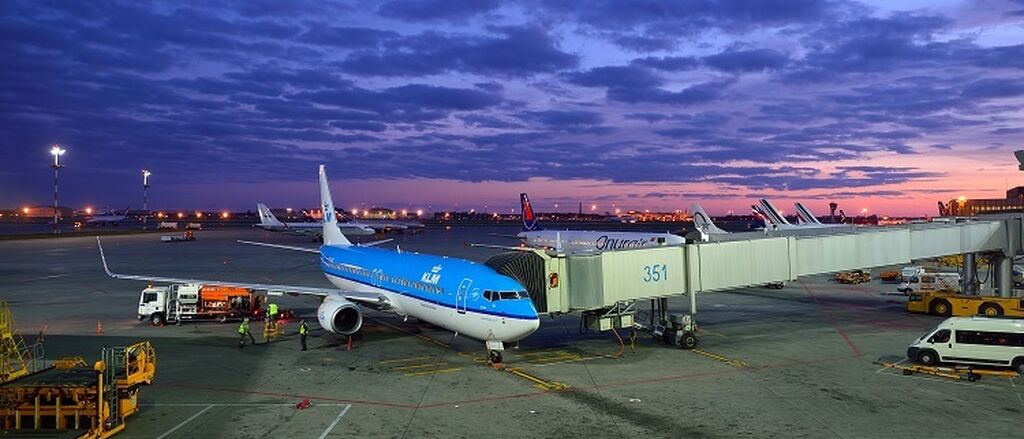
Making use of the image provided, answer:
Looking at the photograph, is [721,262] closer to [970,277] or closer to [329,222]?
[970,277]

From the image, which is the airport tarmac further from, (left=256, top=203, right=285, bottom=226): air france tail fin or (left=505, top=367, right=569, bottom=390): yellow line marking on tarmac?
(left=256, top=203, right=285, bottom=226): air france tail fin

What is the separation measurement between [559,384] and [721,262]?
43.2ft

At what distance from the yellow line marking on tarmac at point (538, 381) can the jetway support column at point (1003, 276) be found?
112 feet

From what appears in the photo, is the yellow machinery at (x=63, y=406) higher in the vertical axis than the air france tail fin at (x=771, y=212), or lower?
lower

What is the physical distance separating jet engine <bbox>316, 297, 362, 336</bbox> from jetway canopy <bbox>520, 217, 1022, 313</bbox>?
9.32 m

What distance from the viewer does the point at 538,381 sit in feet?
84.6

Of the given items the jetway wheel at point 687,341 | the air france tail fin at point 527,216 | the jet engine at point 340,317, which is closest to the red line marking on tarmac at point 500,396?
the jetway wheel at point 687,341

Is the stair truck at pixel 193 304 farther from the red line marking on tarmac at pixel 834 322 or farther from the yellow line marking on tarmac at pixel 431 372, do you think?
the red line marking on tarmac at pixel 834 322

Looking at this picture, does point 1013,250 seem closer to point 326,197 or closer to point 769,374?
point 769,374

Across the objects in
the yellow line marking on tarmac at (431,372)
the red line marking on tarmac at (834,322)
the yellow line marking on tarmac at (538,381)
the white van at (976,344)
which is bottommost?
the red line marking on tarmac at (834,322)

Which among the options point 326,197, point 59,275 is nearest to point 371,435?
point 326,197

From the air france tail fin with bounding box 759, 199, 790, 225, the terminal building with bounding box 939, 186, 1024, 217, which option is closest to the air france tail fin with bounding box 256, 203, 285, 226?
the air france tail fin with bounding box 759, 199, 790, 225

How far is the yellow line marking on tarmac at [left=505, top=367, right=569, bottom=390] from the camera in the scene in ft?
81.5

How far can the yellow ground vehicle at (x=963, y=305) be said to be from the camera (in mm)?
38562
